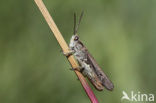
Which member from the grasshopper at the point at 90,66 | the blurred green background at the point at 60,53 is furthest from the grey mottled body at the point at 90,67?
the blurred green background at the point at 60,53

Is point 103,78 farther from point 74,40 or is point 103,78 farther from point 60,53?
point 60,53

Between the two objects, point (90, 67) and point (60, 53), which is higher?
point (60, 53)

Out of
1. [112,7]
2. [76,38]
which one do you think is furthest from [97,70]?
[112,7]

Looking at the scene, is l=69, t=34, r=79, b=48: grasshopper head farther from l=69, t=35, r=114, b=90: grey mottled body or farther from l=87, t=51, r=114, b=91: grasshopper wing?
l=87, t=51, r=114, b=91: grasshopper wing

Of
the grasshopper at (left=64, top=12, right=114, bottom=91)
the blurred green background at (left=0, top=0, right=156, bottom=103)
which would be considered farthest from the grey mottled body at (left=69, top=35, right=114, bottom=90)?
the blurred green background at (left=0, top=0, right=156, bottom=103)

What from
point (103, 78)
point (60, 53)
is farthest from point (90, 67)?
point (60, 53)

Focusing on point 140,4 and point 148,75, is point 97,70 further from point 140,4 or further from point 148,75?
point 140,4

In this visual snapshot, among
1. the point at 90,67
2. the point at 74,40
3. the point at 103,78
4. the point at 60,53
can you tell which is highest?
the point at 60,53

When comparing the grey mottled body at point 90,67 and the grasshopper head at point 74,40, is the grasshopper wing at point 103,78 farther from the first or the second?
the grasshopper head at point 74,40
